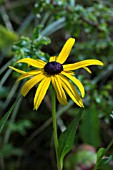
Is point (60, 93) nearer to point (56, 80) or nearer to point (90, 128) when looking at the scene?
point (56, 80)

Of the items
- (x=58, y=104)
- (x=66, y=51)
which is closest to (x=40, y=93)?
(x=66, y=51)

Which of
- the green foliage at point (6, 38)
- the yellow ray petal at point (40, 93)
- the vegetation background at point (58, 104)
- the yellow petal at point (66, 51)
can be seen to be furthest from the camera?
the green foliage at point (6, 38)

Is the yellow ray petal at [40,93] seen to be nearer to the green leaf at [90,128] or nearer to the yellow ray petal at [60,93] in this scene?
the yellow ray petal at [60,93]

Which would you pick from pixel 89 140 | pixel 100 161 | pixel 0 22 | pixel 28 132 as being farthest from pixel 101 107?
pixel 0 22

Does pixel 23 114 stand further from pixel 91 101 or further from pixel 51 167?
pixel 91 101

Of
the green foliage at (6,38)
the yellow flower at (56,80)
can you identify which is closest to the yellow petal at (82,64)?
the yellow flower at (56,80)

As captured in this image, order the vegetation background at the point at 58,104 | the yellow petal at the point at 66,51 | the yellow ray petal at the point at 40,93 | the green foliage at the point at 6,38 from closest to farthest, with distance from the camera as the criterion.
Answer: the yellow ray petal at the point at 40,93
the yellow petal at the point at 66,51
the vegetation background at the point at 58,104
the green foliage at the point at 6,38

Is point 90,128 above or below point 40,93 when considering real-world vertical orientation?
below
